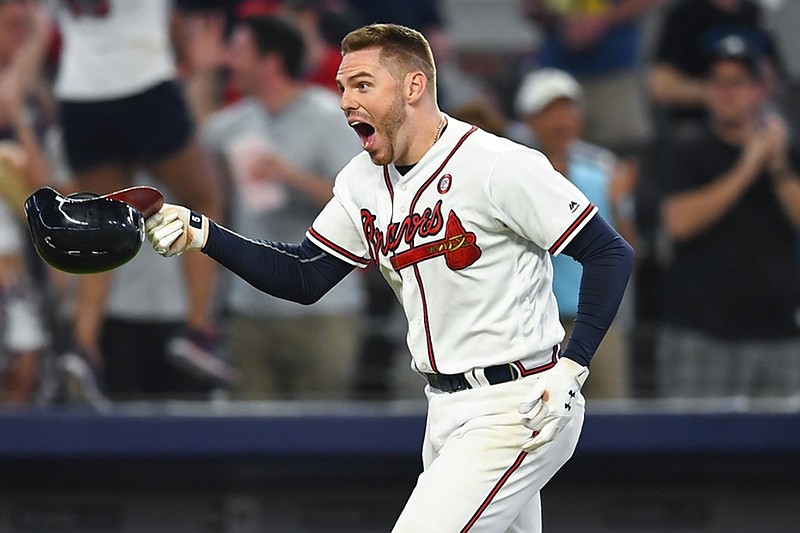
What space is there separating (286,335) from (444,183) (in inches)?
94.8

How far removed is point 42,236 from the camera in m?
3.23

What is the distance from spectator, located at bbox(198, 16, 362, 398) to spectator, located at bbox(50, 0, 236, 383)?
14 cm

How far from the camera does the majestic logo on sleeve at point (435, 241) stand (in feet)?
10.5

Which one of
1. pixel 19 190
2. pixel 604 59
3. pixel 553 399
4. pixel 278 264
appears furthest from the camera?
pixel 604 59

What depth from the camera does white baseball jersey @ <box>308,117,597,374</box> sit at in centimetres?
313

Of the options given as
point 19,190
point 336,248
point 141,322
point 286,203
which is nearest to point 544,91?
point 286,203

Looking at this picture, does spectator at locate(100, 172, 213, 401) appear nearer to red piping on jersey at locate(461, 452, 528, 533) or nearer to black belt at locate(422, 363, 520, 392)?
black belt at locate(422, 363, 520, 392)

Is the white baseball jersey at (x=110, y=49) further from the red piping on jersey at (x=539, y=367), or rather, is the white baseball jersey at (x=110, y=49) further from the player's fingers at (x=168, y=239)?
the red piping on jersey at (x=539, y=367)

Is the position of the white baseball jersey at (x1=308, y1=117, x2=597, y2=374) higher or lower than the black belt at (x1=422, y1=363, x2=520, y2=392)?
higher

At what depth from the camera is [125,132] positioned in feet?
17.8

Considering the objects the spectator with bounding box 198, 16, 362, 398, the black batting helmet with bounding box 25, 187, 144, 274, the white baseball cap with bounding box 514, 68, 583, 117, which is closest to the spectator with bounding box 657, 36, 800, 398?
the white baseball cap with bounding box 514, 68, 583, 117

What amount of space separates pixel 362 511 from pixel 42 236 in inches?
104

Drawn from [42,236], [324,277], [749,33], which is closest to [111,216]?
[42,236]

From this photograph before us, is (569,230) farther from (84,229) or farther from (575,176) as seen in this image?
(575,176)
